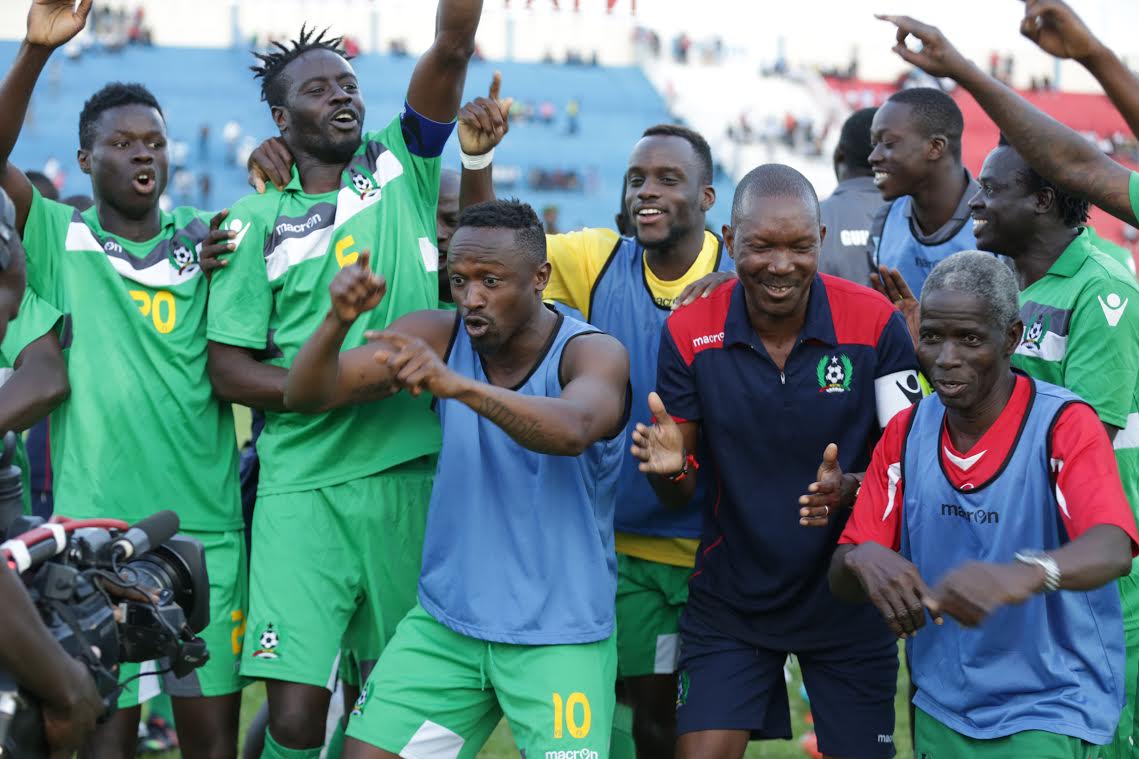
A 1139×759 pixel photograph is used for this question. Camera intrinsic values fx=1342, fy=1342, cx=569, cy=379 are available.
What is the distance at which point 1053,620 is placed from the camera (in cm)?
412

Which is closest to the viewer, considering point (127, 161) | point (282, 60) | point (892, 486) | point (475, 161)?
point (892, 486)

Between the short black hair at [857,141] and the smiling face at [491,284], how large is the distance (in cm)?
356

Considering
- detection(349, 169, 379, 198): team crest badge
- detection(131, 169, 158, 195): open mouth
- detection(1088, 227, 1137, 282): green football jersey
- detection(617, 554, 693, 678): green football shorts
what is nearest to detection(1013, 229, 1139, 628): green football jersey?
detection(1088, 227, 1137, 282): green football jersey

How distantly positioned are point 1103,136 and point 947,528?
138 feet

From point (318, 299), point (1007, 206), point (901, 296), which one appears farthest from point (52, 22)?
point (1007, 206)

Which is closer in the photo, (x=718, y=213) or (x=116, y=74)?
(x=718, y=213)

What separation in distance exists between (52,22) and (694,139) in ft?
8.61

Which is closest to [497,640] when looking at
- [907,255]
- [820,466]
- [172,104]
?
[820,466]

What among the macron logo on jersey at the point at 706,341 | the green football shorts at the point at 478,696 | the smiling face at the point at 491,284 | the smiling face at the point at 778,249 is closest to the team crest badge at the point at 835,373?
the smiling face at the point at 778,249

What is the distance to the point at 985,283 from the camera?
423cm

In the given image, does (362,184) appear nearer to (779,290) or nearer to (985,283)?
(779,290)

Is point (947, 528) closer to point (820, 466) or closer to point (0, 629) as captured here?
point (820, 466)

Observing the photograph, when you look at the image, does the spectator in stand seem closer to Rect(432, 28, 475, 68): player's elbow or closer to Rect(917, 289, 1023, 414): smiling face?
Rect(432, 28, 475, 68): player's elbow

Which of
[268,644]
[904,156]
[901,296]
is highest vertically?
[904,156]
